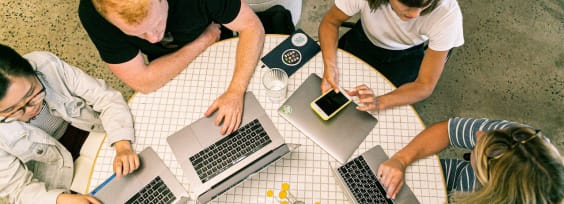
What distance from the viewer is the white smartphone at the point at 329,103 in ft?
4.95

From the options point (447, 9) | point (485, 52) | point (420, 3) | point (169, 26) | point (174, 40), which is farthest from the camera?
point (485, 52)

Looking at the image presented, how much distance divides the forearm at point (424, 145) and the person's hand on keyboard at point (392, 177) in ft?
0.13

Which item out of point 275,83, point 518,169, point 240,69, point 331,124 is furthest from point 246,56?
point 518,169

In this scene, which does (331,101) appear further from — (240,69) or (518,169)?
(518,169)

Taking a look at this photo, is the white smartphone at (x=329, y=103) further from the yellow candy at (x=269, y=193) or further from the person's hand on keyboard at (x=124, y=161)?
the person's hand on keyboard at (x=124, y=161)

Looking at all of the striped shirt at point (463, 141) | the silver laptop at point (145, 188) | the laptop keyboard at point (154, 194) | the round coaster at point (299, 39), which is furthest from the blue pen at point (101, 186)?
the striped shirt at point (463, 141)

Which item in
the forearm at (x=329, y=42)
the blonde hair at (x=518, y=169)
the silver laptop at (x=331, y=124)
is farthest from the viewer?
the forearm at (x=329, y=42)

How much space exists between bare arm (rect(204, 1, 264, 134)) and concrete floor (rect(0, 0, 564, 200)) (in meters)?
1.01

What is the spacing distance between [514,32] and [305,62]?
5.89 ft

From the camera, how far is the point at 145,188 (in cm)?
140

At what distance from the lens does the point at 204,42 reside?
1.68 m

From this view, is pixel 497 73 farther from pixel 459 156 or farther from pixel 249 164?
pixel 249 164

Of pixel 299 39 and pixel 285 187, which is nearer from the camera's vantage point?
pixel 285 187

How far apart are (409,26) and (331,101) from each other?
1.54 feet
